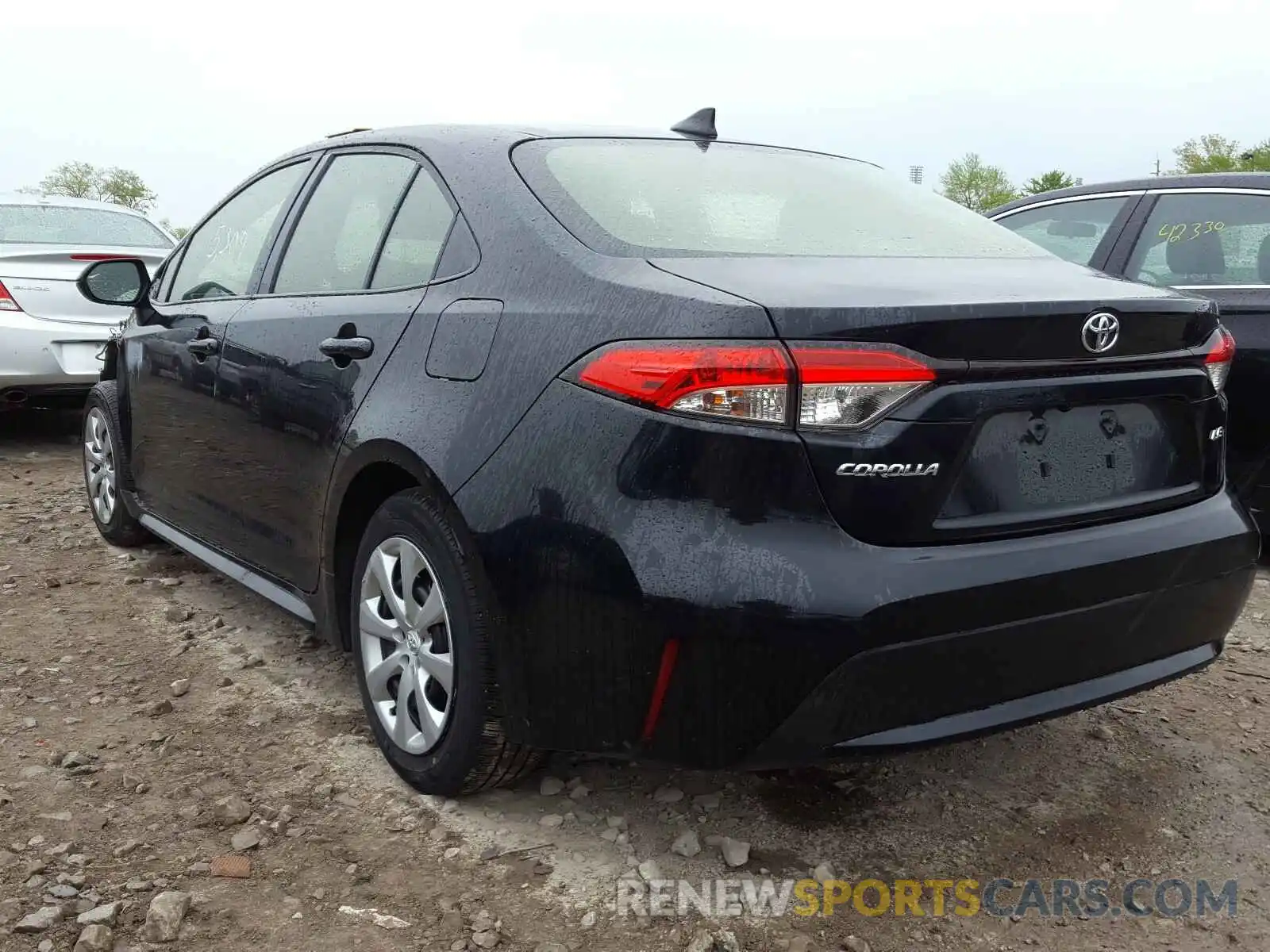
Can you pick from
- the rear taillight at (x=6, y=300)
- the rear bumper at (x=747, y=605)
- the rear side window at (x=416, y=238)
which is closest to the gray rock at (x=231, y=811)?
the rear bumper at (x=747, y=605)

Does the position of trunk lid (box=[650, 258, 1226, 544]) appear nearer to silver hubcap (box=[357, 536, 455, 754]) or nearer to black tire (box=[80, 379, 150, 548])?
silver hubcap (box=[357, 536, 455, 754])

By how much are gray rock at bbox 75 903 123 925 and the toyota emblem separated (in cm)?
209

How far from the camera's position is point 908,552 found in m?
1.94

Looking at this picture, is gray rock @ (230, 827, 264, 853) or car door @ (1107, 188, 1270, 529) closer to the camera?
gray rock @ (230, 827, 264, 853)

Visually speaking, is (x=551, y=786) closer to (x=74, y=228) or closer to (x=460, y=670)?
(x=460, y=670)

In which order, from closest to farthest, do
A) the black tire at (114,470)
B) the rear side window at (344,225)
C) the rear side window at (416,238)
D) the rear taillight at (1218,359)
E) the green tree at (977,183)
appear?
1. the rear taillight at (1218,359)
2. the rear side window at (416,238)
3. the rear side window at (344,225)
4. the black tire at (114,470)
5. the green tree at (977,183)

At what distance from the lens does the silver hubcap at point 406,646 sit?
2.43m

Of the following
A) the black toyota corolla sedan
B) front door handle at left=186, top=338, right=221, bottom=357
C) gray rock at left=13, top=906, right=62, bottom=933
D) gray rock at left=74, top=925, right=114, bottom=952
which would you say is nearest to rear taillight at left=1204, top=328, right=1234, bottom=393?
the black toyota corolla sedan

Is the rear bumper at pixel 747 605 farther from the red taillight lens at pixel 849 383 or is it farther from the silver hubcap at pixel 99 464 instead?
the silver hubcap at pixel 99 464

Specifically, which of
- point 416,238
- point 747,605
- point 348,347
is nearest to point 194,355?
point 348,347

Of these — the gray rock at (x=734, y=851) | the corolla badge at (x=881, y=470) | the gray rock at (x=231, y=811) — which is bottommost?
the gray rock at (x=231, y=811)

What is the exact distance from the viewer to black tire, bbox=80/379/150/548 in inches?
170

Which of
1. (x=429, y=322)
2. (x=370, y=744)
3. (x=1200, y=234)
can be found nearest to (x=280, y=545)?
(x=370, y=744)

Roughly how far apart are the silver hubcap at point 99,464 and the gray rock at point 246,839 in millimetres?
2457
